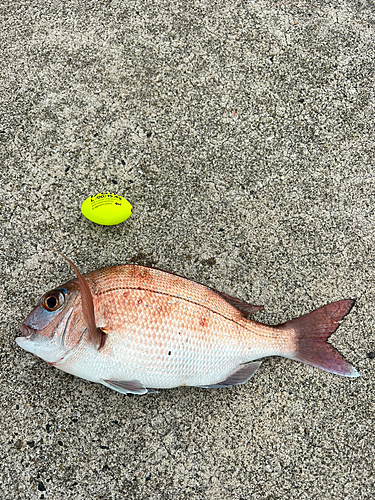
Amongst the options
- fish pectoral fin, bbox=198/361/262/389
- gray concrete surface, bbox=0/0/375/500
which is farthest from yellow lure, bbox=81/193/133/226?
fish pectoral fin, bbox=198/361/262/389

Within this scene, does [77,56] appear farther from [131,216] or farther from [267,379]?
[267,379]

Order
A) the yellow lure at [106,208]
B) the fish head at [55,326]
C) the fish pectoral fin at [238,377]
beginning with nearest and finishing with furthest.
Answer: the fish head at [55,326]
the fish pectoral fin at [238,377]
the yellow lure at [106,208]

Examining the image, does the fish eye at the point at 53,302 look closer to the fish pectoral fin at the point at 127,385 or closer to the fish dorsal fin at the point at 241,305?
the fish pectoral fin at the point at 127,385

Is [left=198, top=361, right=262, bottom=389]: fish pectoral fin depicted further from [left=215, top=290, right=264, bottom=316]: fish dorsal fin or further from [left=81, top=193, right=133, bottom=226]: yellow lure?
[left=81, top=193, right=133, bottom=226]: yellow lure

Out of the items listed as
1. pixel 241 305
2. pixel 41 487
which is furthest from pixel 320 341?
pixel 41 487

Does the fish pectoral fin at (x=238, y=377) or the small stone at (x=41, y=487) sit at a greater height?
the fish pectoral fin at (x=238, y=377)

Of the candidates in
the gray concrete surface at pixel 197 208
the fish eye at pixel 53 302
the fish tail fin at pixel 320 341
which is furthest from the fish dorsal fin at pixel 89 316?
the fish tail fin at pixel 320 341

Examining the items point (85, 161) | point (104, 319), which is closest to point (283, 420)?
point (104, 319)
